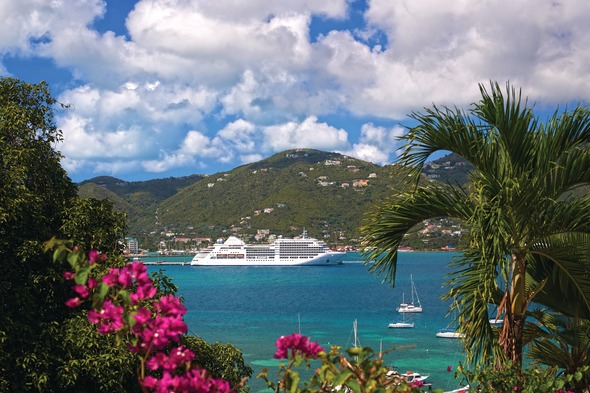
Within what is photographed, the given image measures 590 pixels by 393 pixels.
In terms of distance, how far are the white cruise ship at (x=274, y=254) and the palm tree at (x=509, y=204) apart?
90638 mm

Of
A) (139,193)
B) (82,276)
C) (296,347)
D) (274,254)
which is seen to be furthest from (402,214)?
(139,193)

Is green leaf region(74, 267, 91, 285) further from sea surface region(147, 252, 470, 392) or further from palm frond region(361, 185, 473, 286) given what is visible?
sea surface region(147, 252, 470, 392)

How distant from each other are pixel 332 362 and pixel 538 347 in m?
2.72

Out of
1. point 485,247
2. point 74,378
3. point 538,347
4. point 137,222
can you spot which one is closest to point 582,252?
point 538,347

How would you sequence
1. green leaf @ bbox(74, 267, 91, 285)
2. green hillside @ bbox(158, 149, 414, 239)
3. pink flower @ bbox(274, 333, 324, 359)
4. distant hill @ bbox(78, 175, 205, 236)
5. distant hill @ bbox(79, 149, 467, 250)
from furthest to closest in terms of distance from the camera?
distant hill @ bbox(78, 175, 205, 236) → distant hill @ bbox(79, 149, 467, 250) → green hillside @ bbox(158, 149, 414, 239) → pink flower @ bbox(274, 333, 324, 359) → green leaf @ bbox(74, 267, 91, 285)

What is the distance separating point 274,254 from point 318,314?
170 ft

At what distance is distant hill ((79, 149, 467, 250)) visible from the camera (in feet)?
439

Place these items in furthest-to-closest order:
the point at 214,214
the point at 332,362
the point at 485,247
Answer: the point at 214,214 → the point at 485,247 → the point at 332,362

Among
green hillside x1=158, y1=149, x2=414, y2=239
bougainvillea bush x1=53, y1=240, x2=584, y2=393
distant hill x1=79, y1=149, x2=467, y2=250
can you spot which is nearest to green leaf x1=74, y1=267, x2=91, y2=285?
bougainvillea bush x1=53, y1=240, x2=584, y2=393

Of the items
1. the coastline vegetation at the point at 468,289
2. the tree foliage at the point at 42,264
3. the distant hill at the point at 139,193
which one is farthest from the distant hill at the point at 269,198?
the coastline vegetation at the point at 468,289

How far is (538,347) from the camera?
402cm

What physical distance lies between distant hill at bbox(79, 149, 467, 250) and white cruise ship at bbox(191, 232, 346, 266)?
26924 millimetres

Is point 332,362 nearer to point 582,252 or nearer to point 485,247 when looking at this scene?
point 485,247

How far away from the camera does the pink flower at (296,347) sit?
5.90ft
